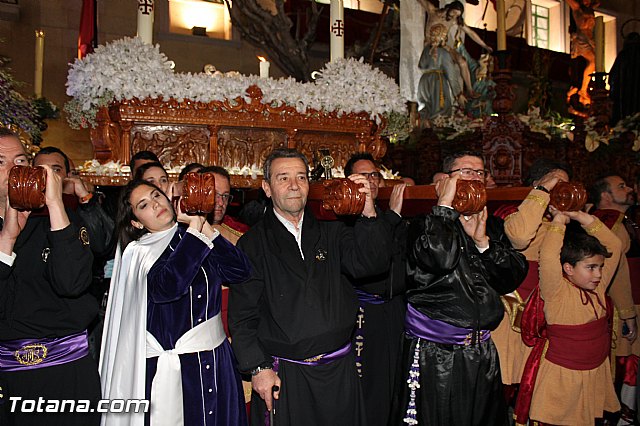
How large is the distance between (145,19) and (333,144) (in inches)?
61.3

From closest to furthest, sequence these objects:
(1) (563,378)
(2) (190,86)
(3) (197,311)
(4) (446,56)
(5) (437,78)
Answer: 1. (3) (197,311)
2. (1) (563,378)
3. (2) (190,86)
4. (5) (437,78)
5. (4) (446,56)

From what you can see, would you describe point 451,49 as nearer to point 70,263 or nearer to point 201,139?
point 201,139

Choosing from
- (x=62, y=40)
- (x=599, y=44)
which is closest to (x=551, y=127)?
(x=599, y=44)

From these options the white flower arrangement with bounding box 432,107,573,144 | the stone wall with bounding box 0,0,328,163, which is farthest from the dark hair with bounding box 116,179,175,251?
the stone wall with bounding box 0,0,328,163

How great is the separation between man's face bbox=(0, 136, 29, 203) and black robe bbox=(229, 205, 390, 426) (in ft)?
3.36

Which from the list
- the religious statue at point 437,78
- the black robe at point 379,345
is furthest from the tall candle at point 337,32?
the religious statue at point 437,78

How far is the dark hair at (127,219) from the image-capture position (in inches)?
113

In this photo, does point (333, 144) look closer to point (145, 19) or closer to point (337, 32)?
point (337, 32)

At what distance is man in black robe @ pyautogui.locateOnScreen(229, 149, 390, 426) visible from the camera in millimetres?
2629

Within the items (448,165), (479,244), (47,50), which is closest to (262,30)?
(448,165)

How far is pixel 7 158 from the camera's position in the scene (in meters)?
2.39

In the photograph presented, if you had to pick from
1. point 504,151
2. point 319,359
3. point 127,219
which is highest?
point 504,151

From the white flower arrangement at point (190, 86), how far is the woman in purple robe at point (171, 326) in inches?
44.5

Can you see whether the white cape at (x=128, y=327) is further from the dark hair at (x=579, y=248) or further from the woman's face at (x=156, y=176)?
the dark hair at (x=579, y=248)
